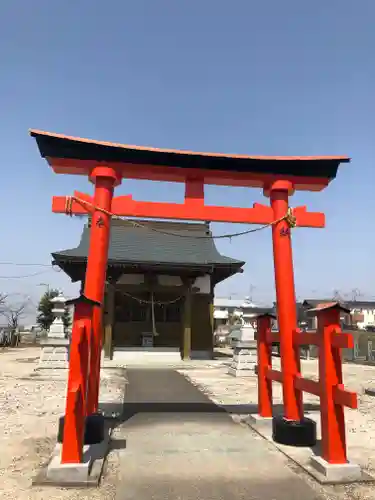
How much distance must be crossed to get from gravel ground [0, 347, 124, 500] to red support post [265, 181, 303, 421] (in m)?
2.32

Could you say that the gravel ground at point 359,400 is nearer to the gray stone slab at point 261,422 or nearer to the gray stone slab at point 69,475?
the gray stone slab at point 261,422

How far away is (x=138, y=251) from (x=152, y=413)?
515 inches

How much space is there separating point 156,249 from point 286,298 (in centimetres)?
1493

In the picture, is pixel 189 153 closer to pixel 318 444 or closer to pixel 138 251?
pixel 318 444

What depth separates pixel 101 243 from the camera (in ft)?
17.5

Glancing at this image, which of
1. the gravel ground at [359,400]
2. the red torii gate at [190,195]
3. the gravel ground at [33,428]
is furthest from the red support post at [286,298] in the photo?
the gravel ground at [33,428]

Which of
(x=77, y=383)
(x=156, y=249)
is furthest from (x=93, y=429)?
(x=156, y=249)

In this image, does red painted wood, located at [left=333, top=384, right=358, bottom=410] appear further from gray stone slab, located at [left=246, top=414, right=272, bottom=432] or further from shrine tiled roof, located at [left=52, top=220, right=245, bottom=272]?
shrine tiled roof, located at [left=52, top=220, right=245, bottom=272]

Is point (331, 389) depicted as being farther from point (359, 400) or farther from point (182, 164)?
point (359, 400)

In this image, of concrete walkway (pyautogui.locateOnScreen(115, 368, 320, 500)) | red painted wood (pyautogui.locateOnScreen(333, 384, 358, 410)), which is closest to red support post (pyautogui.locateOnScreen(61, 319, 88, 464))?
concrete walkway (pyautogui.locateOnScreen(115, 368, 320, 500))

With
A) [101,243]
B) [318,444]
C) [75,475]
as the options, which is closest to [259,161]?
[101,243]

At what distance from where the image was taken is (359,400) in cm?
891

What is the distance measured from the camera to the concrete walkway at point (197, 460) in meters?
3.56

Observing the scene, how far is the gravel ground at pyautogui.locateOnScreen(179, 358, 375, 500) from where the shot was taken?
146 inches
